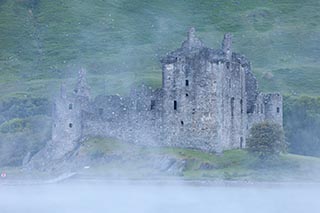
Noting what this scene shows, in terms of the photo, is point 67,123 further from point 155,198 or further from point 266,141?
point 155,198

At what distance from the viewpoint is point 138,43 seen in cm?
17488

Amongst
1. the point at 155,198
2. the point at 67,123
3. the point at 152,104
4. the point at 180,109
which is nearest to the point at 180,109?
the point at 180,109

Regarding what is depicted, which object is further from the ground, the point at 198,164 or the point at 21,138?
the point at 21,138

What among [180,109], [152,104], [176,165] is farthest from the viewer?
[152,104]

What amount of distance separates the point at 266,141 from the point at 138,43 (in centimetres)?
9056

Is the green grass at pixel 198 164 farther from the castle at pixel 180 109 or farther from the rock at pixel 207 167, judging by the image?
the castle at pixel 180 109

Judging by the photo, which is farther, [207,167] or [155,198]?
[207,167]

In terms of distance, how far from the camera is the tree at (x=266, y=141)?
85.9 m

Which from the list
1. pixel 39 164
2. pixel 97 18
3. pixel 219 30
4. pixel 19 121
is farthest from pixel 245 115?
pixel 97 18

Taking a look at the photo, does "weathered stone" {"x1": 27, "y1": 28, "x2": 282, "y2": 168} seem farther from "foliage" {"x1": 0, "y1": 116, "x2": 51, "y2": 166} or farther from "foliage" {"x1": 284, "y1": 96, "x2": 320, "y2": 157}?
"foliage" {"x1": 284, "y1": 96, "x2": 320, "y2": 157}

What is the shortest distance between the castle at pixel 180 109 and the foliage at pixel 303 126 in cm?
672

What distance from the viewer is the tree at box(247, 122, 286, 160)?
8588 centimetres

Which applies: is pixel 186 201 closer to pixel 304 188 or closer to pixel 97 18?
pixel 304 188

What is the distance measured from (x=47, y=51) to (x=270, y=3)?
47248mm
